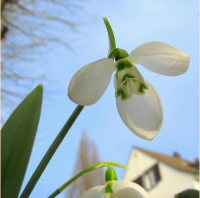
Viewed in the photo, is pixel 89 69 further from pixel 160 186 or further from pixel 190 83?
pixel 160 186

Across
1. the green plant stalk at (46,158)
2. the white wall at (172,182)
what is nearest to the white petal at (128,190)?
the green plant stalk at (46,158)

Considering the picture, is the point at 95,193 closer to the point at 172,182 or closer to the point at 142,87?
the point at 142,87

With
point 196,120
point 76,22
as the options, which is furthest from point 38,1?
point 196,120

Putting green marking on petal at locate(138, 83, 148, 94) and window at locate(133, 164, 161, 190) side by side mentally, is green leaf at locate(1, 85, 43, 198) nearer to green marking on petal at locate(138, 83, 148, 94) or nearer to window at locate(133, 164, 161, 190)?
green marking on petal at locate(138, 83, 148, 94)

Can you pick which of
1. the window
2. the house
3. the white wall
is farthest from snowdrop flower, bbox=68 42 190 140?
the window

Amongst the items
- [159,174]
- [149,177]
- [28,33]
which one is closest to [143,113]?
[28,33]

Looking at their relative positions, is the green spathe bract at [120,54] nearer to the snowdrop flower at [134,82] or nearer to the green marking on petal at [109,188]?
the snowdrop flower at [134,82]

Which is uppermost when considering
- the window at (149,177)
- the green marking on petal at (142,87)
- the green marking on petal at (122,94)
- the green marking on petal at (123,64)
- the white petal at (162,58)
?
the white petal at (162,58)

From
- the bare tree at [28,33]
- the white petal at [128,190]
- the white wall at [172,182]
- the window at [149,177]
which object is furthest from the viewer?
the window at [149,177]
